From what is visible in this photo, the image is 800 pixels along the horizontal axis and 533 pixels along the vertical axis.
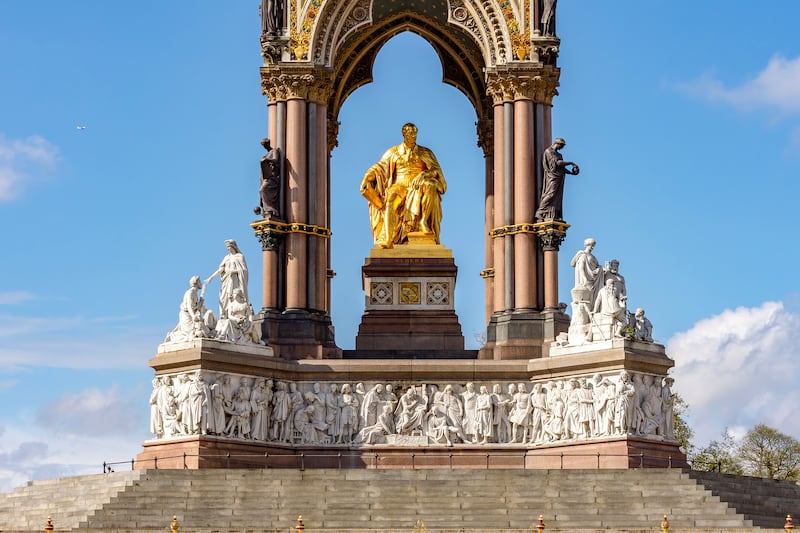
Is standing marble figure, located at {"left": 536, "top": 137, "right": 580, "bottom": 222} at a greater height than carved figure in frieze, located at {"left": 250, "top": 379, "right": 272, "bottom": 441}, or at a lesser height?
greater

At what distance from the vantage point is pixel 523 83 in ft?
189

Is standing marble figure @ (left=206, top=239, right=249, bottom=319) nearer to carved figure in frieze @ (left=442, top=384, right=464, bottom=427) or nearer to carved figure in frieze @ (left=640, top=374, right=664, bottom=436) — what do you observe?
carved figure in frieze @ (left=442, top=384, right=464, bottom=427)

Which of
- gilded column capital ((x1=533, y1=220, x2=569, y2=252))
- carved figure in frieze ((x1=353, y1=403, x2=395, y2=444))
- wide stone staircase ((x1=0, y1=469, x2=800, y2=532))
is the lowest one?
wide stone staircase ((x1=0, y1=469, x2=800, y2=532))

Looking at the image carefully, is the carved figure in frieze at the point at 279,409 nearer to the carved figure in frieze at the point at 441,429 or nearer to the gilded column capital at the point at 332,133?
the carved figure in frieze at the point at 441,429

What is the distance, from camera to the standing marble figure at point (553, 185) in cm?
5672

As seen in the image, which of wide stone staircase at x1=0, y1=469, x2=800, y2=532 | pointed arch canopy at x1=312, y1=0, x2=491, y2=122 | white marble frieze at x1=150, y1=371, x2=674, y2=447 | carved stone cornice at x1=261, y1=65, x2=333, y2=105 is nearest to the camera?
wide stone staircase at x1=0, y1=469, x2=800, y2=532

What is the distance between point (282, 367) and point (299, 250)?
3782mm

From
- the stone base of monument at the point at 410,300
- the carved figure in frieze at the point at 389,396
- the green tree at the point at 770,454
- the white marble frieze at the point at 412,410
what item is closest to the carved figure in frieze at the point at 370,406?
the white marble frieze at the point at 412,410

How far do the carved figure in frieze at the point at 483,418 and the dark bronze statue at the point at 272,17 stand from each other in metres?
12.0

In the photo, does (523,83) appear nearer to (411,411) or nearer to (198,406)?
(411,411)

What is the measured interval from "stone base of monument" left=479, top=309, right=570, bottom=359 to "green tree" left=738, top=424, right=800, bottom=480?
21.6 metres

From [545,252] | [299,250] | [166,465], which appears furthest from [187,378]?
[545,252]

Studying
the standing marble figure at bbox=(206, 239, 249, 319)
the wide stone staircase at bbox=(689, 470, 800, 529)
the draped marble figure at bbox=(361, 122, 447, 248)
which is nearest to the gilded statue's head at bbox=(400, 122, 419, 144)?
the draped marble figure at bbox=(361, 122, 447, 248)

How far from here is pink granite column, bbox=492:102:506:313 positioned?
57.3 metres
